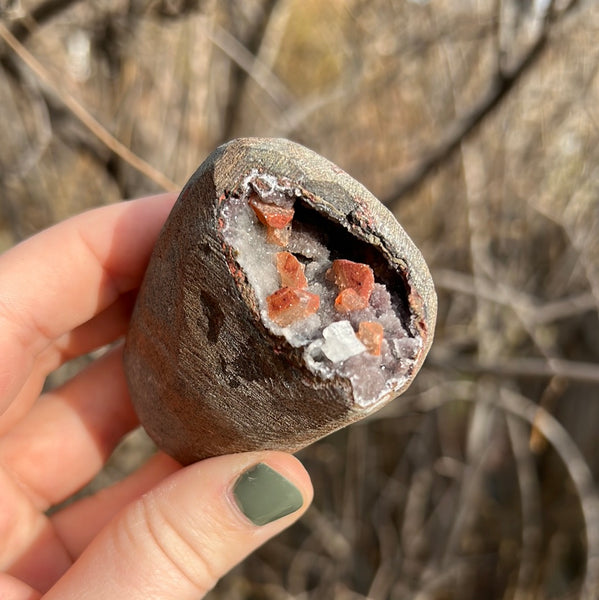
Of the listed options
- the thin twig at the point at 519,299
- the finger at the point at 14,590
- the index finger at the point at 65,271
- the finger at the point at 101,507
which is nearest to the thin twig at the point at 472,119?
the thin twig at the point at 519,299

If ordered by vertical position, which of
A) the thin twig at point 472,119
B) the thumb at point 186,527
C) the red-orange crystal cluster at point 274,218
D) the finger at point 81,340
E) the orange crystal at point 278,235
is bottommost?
the thumb at point 186,527

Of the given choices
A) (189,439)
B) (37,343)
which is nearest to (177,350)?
(189,439)

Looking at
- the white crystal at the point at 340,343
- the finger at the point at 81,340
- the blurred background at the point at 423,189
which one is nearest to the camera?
the white crystal at the point at 340,343

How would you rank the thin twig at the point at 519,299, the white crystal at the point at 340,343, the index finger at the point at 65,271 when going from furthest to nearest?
the thin twig at the point at 519,299, the index finger at the point at 65,271, the white crystal at the point at 340,343

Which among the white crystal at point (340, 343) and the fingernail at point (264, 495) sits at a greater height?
the white crystal at point (340, 343)

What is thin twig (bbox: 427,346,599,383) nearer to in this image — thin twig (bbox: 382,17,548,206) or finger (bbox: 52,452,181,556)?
thin twig (bbox: 382,17,548,206)

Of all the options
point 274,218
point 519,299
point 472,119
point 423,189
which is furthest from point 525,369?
point 274,218

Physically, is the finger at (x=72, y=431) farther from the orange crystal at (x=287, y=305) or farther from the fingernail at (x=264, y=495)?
the orange crystal at (x=287, y=305)
